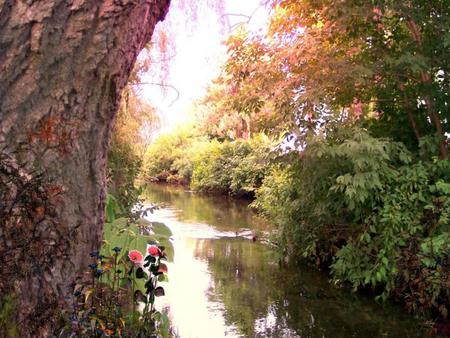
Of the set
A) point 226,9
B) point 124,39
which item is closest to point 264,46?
point 226,9

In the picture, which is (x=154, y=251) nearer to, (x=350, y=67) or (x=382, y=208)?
(x=382, y=208)

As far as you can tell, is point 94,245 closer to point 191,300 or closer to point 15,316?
point 15,316

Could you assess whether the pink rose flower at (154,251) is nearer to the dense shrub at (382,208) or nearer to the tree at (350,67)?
the dense shrub at (382,208)

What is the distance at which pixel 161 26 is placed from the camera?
8.48 m

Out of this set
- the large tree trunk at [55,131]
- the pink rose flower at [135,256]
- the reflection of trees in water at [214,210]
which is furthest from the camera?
the reflection of trees in water at [214,210]

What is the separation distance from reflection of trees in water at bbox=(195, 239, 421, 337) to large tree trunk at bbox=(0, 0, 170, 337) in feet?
12.9

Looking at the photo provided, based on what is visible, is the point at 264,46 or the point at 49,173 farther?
the point at 264,46

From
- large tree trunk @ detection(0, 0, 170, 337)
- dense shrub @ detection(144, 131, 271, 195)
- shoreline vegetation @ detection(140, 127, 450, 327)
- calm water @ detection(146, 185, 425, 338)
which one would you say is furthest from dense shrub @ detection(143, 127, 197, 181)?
large tree trunk @ detection(0, 0, 170, 337)

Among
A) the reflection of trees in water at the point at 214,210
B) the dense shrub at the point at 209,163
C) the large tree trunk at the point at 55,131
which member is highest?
the dense shrub at the point at 209,163

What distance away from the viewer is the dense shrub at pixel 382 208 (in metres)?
5.85

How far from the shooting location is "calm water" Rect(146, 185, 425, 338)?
570cm

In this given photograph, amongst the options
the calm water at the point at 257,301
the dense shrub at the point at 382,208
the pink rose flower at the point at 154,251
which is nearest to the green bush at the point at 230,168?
the calm water at the point at 257,301

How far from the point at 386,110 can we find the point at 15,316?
6927mm

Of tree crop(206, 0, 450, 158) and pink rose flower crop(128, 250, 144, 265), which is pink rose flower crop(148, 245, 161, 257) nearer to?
pink rose flower crop(128, 250, 144, 265)
